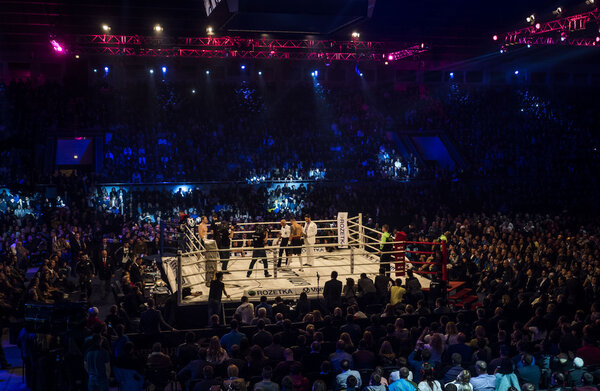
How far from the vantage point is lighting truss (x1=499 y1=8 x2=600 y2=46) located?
73.9ft

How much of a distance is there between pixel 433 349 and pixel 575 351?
1.98 metres

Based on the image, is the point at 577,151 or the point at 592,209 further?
the point at 577,151

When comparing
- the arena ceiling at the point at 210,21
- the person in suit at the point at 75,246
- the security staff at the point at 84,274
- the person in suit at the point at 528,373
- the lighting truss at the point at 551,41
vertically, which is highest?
the arena ceiling at the point at 210,21

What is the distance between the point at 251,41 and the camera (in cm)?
2598

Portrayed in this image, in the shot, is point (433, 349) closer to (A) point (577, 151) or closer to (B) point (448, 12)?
(B) point (448, 12)

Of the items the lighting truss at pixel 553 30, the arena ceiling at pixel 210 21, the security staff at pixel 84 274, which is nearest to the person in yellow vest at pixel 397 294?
the security staff at pixel 84 274

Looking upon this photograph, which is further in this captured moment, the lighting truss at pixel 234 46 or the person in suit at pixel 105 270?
the lighting truss at pixel 234 46

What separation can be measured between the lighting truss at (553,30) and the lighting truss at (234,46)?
4139 millimetres

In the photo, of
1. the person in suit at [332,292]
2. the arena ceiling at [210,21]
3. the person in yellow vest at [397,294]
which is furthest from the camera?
the arena ceiling at [210,21]

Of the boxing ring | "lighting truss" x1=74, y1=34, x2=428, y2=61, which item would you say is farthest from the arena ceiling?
the boxing ring

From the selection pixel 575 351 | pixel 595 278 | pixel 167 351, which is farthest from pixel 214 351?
pixel 595 278

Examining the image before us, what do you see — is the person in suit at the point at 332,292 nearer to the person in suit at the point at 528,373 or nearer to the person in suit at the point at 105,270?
the person in suit at the point at 528,373

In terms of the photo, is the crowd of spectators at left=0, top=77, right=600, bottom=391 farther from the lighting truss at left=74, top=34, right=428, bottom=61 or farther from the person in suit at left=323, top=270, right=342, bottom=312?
the lighting truss at left=74, top=34, right=428, bottom=61

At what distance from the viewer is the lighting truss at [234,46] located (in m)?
25.0
